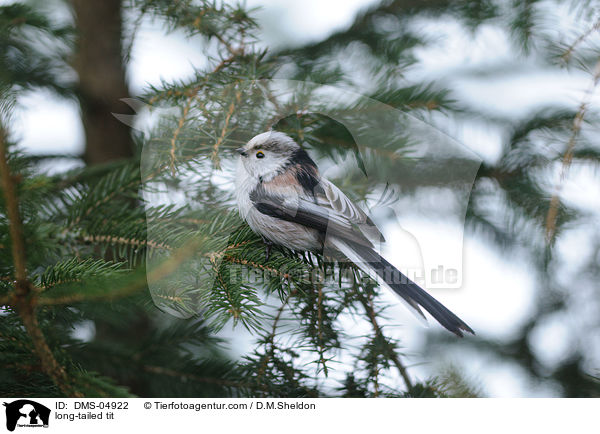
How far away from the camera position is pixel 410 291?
2.21ft

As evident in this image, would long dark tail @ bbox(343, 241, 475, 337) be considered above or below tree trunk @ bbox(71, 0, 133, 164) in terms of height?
below

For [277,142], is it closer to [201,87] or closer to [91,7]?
[201,87]

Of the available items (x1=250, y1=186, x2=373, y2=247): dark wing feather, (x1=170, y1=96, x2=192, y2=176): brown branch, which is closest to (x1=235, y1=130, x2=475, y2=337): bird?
(x1=250, y1=186, x2=373, y2=247): dark wing feather

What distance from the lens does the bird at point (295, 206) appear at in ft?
2.30

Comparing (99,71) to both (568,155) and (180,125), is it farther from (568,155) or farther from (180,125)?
(568,155)

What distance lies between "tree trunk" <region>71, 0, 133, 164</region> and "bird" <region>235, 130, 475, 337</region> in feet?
1.96

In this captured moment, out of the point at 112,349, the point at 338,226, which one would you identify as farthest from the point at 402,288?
the point at 112,349

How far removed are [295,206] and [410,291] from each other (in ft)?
0.70

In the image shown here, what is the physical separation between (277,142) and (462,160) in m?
0.34

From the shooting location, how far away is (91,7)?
1206 mm

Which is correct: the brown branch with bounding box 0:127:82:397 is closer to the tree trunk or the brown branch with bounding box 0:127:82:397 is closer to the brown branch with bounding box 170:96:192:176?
the brown branch with bounding box 170:96:192:176

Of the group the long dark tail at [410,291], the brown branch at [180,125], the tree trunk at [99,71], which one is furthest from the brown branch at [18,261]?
the tree trunk at [99,71]

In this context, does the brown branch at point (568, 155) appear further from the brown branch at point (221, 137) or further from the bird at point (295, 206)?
the brown branch at point (221, 137)

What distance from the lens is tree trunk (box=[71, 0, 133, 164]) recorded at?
3.93 feet
